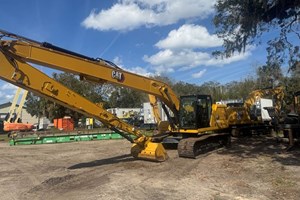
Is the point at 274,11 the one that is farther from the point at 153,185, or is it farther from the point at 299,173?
the point at 153,185

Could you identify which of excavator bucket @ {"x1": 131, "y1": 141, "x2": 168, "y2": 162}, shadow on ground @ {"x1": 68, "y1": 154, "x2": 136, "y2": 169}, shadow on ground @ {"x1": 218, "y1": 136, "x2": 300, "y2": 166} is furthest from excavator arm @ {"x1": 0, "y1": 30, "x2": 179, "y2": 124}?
shadow on ground @ {"x1": 218, "y1": 136, "x2": 300, "y2": 166}

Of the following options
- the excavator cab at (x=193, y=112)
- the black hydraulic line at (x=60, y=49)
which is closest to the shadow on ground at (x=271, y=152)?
the excavator cab at (x=193, y=112)

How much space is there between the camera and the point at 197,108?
1719 cm

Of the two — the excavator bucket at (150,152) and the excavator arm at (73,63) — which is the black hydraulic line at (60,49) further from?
the excavator bucket at (150,152)

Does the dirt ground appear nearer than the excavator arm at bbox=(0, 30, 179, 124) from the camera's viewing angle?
Yes

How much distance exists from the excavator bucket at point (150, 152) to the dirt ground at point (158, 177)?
9.3 inches

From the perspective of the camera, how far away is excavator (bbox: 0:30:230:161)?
11.6 m

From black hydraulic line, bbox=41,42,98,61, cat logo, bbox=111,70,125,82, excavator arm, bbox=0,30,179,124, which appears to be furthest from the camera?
cat logo, bbox=111,70,125,82

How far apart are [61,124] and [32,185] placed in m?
33.8

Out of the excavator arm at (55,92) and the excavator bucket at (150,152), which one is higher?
the excavator arm at (55,92)

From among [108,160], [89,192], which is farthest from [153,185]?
[108,160]

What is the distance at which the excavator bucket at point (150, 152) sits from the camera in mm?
14453

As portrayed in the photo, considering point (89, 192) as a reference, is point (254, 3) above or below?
above

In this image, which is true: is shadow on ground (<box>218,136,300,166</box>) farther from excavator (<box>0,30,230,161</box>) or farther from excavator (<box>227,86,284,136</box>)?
excavator (<box>227,86,284,136</box>)
